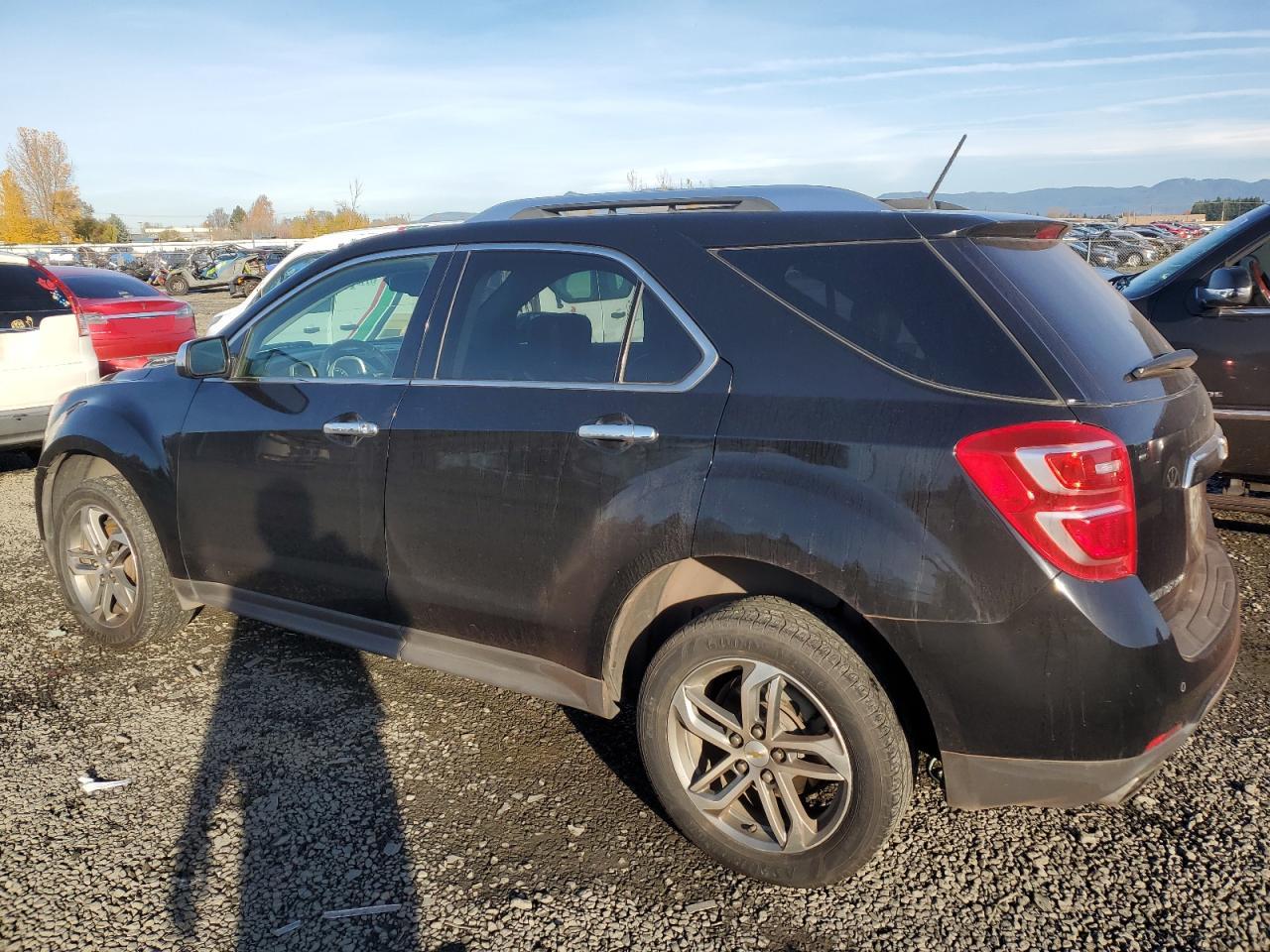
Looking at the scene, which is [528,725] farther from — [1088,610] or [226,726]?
[1088,610]

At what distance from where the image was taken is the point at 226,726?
140 inches

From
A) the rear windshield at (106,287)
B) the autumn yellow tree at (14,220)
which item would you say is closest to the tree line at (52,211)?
the autumn yellow tree at (14,220)

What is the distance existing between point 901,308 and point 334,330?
236cm

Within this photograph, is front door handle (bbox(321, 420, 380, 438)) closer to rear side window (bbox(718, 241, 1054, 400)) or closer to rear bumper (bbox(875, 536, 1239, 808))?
rear side window (bbox(718, 241, 1054, 400))

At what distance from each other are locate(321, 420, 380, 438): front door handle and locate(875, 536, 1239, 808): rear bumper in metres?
1.80

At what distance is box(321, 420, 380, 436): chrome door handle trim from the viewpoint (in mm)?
3211

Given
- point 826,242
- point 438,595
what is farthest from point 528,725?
point 826,242

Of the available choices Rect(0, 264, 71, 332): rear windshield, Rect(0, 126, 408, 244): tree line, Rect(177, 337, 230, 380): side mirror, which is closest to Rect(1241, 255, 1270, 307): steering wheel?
Rect(177, 337, 230, 380): side mirror

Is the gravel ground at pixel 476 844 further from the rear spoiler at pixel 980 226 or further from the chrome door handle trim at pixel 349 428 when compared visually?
the rear spoiler at pixel 980 226

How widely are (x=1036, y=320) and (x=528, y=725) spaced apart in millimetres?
2270

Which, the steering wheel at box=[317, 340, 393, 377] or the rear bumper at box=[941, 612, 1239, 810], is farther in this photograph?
the steering wheel at box=[317, 340, 393, 377]

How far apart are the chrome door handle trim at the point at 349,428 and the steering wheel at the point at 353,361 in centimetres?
20

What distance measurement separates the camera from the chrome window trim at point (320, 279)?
3.29m

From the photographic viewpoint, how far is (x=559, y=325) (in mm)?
3008
